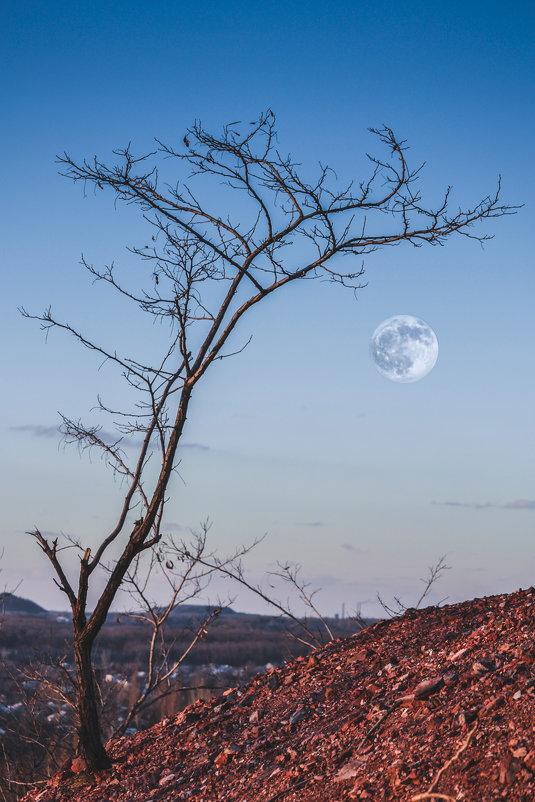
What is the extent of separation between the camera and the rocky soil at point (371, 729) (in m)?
4.25

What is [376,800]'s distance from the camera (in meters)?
4.23

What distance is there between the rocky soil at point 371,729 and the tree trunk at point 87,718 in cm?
13

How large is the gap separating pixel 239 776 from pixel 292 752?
43 cm

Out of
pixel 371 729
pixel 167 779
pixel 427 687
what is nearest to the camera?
pixel 371 729

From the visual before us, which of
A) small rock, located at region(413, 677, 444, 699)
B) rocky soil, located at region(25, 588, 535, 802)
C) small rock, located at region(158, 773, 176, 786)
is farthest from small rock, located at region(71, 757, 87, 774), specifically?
small rock, located at region(413, 677, 444, 699)

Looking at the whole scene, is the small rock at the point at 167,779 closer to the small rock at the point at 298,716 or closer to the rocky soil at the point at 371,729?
the rocky soil at the point at 371,729

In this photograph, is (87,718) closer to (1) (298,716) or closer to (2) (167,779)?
(2) (167,779)

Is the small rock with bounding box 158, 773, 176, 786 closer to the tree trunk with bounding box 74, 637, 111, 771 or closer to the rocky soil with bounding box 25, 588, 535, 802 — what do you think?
the rocky soil with bounding box 25, 588, 535, 802

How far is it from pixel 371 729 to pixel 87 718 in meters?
2.88

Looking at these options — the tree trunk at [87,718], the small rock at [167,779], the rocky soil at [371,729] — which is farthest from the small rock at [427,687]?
the tree trunk at [87,718]

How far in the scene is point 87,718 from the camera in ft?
22.4

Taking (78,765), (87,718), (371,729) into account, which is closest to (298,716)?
(371,729)

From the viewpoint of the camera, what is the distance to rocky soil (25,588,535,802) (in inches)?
167

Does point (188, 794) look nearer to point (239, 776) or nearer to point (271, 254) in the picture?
point (239, 776)
